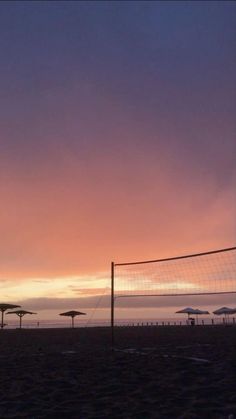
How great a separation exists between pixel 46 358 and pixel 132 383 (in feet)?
18.1

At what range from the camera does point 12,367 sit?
10977mm

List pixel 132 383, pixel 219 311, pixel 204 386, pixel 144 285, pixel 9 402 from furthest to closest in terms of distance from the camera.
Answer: pixel 219 311, pixel 144 285, pixel 132 383, pixel 204 386, pixel 9 402

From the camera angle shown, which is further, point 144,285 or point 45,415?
point 144,285

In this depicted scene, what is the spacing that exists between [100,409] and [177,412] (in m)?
1.08

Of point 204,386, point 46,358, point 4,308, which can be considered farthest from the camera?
point 4,308

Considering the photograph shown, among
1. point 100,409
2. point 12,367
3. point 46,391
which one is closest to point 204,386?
point 100,409

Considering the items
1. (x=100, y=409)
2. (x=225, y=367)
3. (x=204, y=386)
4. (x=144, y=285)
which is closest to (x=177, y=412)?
(x=100, y=409)

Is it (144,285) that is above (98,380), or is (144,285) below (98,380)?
above

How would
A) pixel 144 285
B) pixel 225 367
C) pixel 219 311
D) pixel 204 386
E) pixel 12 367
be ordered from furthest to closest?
pixel 219 311
pixel 144 285
pixel 12 367
pixel 225 367
pixel 204 386

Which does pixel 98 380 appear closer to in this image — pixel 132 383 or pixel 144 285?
pixel 132 383

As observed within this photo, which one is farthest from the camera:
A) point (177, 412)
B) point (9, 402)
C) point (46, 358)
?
point (46, 358)

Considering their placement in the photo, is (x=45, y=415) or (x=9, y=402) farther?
(x=9, y=402)

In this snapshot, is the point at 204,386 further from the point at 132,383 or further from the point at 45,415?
the point at 45,415

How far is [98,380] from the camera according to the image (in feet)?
27.8
